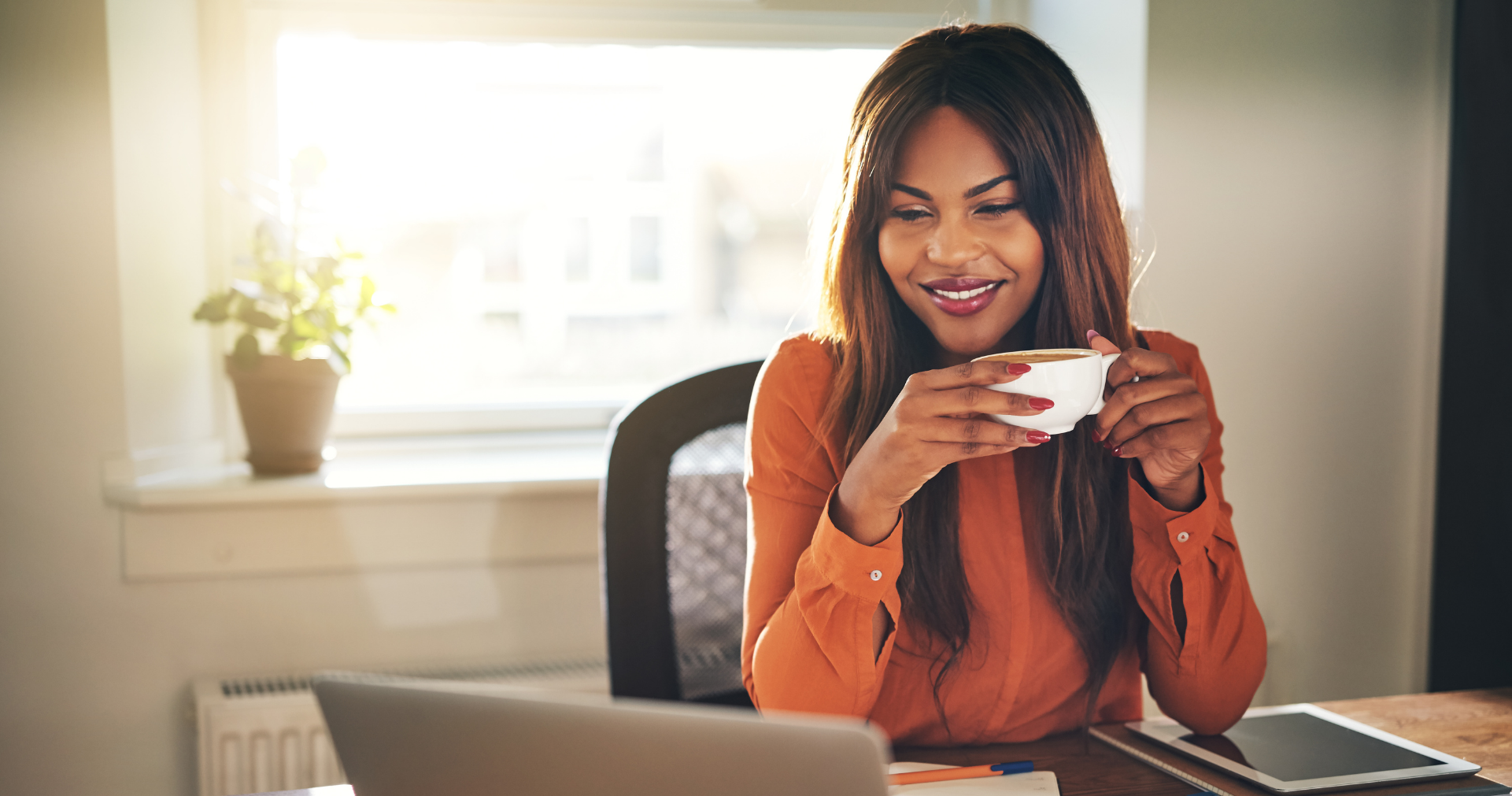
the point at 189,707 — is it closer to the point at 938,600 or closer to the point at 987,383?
the point at 938,600

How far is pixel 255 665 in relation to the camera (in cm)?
163

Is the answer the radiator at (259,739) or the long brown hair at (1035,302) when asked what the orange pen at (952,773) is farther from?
the radiator at (259,739)

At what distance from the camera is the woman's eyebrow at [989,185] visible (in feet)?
3.16

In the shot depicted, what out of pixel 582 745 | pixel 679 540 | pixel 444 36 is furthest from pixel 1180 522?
pixel 444 36

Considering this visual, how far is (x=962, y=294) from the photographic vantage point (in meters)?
0.99

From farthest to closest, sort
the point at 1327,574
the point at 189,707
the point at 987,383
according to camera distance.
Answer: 1. the point at 1327,574
2. the point at 189,707
3. the point at 987,383

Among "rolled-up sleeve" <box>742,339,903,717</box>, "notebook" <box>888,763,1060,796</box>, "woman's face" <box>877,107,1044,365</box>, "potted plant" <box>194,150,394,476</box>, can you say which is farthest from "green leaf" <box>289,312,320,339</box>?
"notebook" <box>888,763,1060,796</box>

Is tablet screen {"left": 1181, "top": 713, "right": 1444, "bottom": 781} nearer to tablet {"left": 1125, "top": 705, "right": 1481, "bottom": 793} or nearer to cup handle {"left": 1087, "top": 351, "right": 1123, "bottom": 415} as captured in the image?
tablet {"left": 1125, "top": 705, "right": 1481, "bottom": 793}

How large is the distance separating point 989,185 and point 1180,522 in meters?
0.35

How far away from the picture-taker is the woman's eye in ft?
3.21

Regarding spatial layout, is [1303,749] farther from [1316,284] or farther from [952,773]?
[1316,284]

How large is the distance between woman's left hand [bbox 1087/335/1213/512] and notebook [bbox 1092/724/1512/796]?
0.75ft

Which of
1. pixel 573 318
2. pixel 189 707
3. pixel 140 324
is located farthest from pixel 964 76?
pixel 189 707

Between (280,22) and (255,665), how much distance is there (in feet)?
3.55
